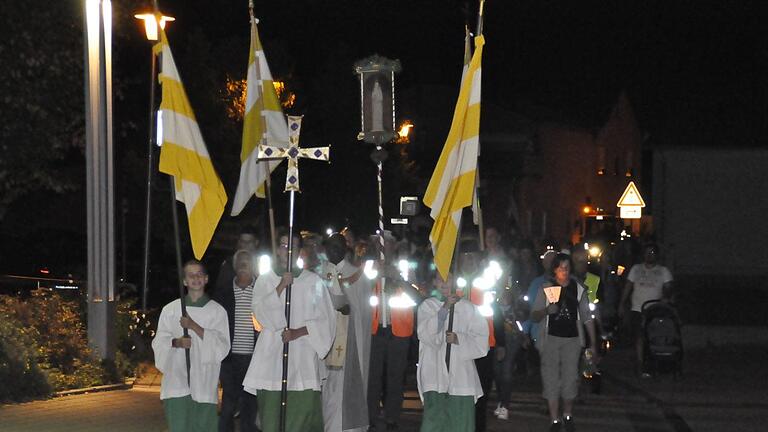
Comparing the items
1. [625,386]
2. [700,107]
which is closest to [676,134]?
[700,107]

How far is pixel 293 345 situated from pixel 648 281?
28.8 ft

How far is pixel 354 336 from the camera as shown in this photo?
12.3 metres

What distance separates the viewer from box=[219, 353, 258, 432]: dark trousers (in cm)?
1095

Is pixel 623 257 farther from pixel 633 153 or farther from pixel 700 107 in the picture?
pixel 633 153

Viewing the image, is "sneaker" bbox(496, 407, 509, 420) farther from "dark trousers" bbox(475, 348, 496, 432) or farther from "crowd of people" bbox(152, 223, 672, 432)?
"dark trousers" bbox(475, 348, 496, 432)

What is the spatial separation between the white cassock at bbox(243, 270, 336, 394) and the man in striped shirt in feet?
3.44

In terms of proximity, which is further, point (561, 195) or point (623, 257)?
point (561, 195)

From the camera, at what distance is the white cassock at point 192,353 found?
9.39 metres

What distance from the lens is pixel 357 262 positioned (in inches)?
503

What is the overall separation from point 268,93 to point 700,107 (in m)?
32.3

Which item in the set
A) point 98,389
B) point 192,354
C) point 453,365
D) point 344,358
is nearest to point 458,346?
point 453,365

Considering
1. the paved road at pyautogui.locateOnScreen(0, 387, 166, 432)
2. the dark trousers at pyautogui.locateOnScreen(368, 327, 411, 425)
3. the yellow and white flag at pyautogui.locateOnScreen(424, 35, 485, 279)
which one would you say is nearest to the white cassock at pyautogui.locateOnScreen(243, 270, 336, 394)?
the yellow and white flag at pyautogui.locateOnScreen(424, 35, 485, 279)

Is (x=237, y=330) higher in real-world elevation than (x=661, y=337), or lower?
higher

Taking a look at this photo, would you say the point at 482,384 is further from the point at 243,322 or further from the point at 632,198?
the point at 632,198
